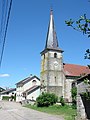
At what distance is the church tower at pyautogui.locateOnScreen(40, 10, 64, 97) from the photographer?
2158 inches

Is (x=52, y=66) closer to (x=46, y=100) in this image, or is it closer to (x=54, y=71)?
(x=54, y=71)

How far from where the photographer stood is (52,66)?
56.3 meters

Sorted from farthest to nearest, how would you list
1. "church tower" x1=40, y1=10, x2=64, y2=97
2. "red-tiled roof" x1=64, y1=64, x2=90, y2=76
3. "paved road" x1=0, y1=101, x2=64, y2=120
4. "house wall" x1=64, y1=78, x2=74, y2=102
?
"red-tiled roof" x1=64, y1=64, x2=90, y2=76, "house wall" x1=64, y1=78, x2=74, y2=102, "church tower" x1=40, y1=10, x2=64, y2=97, "paved road" x1=0, y1=101, x2=64, y2=120

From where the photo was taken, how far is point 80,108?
20.0m

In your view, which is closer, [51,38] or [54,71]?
[54,71]

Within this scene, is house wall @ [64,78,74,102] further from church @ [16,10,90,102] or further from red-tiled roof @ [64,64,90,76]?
red-tiled roof @ [64,64,90,76]

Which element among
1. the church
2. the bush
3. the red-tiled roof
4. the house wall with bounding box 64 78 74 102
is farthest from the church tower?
Result: the bush

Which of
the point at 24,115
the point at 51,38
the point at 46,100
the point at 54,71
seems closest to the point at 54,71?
the point at 54,71

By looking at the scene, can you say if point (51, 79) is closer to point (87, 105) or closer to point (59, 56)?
point (59, 56)

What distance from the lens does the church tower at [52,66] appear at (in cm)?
5481

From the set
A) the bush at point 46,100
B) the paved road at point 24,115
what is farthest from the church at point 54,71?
the paved road at point 24,115

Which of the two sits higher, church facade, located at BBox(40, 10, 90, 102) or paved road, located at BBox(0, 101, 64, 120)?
church facade, located at BBox(40, 10, 90, 102)

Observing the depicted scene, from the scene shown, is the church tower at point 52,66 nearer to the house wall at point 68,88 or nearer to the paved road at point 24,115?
the house wall at point 68,88

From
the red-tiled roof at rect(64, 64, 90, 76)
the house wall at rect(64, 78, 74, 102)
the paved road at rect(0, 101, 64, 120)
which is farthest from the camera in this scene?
the red-tiled roof at rect(64, 64, 90, 76)
